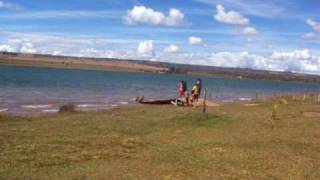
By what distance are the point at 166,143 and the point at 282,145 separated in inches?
169

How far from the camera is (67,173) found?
15070 mm

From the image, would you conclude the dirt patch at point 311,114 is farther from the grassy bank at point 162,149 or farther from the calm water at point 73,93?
the calm water at point 73,93

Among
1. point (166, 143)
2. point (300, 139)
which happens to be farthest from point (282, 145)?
point (166, 143)

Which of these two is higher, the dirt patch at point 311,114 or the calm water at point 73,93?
the dirt patch at point 311,114

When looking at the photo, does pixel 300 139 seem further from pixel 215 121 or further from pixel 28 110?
pixel 28 110

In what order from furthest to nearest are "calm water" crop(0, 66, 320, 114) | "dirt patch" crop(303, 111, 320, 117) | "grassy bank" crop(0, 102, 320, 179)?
"calm water" crop(0, 66, 320, 114) → "dirt patch" crop(303, 111, 320, 117) → "grassy bank" crop(0, 102, 320, 179)

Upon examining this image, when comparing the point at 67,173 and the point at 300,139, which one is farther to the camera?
the point at 300,139

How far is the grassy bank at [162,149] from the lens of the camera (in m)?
15.7

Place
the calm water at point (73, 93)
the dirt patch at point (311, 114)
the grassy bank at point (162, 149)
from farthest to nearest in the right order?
the calm water at point (73, 93), the dirt patch at point (311, 114), the grassy bank at point (162, 149)

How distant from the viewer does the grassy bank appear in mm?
15719

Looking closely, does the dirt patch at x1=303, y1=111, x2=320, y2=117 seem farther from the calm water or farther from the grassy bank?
the calm water

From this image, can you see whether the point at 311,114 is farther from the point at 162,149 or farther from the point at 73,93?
the point at 73,93

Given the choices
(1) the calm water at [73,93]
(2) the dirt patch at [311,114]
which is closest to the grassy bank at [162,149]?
(2) the dirt patch at [311,114]

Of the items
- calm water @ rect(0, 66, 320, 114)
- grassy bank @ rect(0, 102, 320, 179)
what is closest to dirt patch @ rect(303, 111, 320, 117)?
grassy bank @ rect(0, 102, 320, 179)
